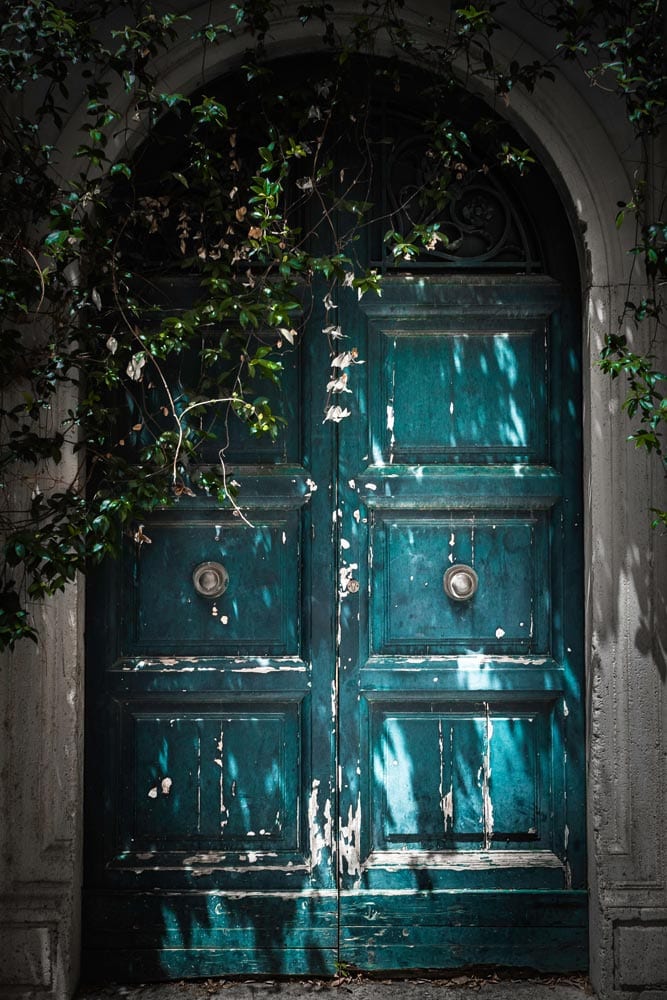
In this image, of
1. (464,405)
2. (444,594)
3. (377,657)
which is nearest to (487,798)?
(377,657)

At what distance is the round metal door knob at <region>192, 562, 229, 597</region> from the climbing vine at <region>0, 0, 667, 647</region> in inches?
10.3

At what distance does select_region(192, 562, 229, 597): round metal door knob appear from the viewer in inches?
127

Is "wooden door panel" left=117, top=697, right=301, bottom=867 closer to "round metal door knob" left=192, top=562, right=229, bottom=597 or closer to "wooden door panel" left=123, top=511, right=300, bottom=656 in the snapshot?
"wooden door panel" left=123, top=511, right=300, bottom=656

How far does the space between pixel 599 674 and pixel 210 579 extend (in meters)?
1.35

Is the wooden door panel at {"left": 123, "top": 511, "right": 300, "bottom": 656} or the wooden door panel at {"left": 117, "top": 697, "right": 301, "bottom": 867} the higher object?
the wooden door panel at {"left": 123, "top": 511, "right": 300, "bottom": 656}

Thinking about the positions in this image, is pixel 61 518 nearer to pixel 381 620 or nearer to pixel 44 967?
pixel 381 620

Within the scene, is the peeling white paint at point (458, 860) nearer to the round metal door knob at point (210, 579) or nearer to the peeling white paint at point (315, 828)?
the peeling white paint at point (315, 828)

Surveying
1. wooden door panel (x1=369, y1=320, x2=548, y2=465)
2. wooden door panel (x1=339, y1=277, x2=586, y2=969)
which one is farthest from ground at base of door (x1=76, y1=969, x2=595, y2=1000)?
wooden door panel (x1=369, y1=320, x2=548, y2=465)

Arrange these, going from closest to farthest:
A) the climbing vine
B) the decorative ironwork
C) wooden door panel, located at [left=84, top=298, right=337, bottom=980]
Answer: the climbing vine → wooden door panel, located at [left=84, top=298, right=337, bottom=980] → the decorative ironwork

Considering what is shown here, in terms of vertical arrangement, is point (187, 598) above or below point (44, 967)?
above

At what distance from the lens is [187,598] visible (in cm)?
325

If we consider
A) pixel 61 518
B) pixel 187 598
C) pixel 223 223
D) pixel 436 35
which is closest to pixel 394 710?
pixel 187 598

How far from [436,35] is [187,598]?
2073 mm

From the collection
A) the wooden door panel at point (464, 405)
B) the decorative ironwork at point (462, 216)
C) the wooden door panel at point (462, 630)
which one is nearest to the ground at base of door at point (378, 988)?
the wooden door panel at point (462, 630)
